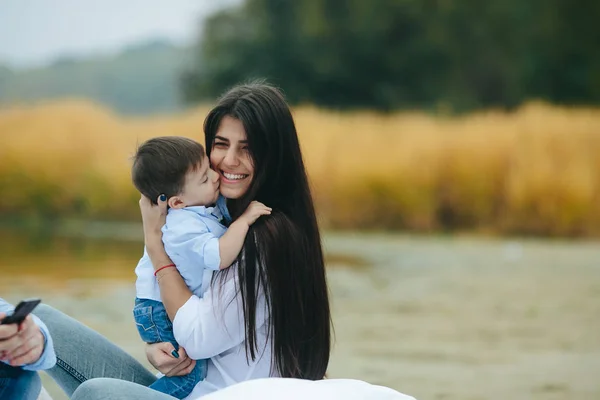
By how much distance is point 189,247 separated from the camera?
7.90 feet

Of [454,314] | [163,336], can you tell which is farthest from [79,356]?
[454,314]

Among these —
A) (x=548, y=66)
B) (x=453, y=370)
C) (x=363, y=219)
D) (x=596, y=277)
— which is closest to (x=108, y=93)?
(x=548, y=66)

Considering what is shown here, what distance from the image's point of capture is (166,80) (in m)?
38.8

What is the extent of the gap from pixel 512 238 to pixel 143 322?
8839mm

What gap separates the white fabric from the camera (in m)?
2.14

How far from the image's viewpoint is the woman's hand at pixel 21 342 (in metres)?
2.12

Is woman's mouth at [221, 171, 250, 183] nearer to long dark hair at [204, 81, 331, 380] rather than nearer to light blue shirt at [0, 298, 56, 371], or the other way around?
long dark hair at [204, 81, 331, 380]

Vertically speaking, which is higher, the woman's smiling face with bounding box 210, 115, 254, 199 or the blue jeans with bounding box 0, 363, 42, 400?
the woman's smiling face with bounding box 210, 115, 254, 199

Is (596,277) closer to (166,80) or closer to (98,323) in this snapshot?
(98,323)

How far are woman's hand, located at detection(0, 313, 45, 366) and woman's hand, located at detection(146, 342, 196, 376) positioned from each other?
31 centimetres

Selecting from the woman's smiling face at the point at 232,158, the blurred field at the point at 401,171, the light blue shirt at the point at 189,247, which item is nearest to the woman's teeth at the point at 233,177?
the woman's smiling face at the point at 232,158

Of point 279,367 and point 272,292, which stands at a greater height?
point 272,292

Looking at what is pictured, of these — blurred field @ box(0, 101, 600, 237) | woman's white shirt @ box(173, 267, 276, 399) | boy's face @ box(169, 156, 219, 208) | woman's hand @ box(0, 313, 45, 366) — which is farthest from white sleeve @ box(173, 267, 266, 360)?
blurred field @ box(0, 101, 600, 237)

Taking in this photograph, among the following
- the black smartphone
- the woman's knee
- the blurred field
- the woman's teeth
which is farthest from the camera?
the blurred field
